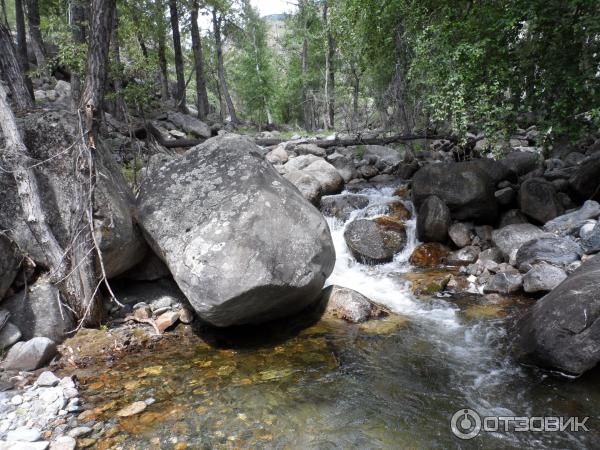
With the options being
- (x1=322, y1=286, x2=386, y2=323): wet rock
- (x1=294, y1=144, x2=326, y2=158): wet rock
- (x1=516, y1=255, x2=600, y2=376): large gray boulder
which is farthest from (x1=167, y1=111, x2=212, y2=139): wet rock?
(x1=516, y1=255, x2=600, y2=376): large gray boulder

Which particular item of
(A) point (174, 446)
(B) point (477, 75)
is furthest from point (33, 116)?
(B) point (477, 75)

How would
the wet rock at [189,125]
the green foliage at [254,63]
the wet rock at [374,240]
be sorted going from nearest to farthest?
1. the wet rock at [374,240]
2. the wet rock at [189,125]
3. the green foliage at [254,63]

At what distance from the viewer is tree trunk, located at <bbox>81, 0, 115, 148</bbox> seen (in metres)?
5.71

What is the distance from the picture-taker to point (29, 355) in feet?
16.5

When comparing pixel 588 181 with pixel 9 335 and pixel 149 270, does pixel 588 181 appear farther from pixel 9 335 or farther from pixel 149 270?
pixel 9 335

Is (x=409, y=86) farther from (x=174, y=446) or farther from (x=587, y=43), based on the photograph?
(x=174, y=446)

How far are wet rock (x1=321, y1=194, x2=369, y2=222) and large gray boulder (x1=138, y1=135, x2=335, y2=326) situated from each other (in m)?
4.96

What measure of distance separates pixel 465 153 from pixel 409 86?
3.46 metres

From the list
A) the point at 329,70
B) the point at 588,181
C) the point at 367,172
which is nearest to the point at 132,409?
the point at 588,181

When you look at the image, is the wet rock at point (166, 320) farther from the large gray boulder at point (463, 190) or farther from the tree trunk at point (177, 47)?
the tree trunk at point (177, 47)

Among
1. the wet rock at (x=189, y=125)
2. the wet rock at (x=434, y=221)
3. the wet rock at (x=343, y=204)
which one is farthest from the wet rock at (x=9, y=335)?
the wet rock at (x=189, y=125)

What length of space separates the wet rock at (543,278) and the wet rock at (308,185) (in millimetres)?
6154

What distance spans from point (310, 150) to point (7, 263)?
12.9 m

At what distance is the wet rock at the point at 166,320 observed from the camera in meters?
6.17
